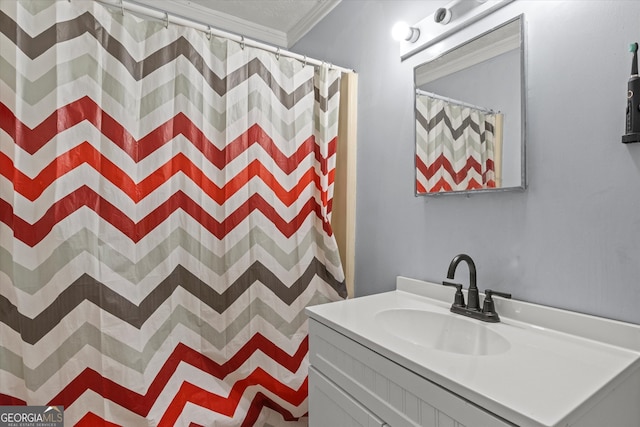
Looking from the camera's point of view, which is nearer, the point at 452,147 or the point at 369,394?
the point at 369,394

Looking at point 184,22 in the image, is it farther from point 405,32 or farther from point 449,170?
point 449,170

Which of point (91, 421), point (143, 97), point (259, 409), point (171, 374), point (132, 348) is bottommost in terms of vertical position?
point (259, 409)

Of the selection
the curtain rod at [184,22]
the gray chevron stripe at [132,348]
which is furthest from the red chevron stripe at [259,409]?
the curtain rod at [184,22]

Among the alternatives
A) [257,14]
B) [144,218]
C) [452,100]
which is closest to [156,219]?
[144,218]

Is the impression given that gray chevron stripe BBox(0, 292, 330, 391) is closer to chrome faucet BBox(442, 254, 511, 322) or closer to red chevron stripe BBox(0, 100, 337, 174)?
red chevron stripe BBox(0, 100, 337, 174)

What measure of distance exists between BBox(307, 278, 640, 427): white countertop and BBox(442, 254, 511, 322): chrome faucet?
0.10ft

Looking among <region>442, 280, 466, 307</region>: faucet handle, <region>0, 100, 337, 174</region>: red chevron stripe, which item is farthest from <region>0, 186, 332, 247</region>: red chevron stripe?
<region>442, 280, 466, 307</region>: faucet handle

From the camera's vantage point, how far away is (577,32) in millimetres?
996

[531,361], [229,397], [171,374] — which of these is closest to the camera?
[531,361]

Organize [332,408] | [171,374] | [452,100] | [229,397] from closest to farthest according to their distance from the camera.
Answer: [332,408], [452,100], [171,374], [229,397]

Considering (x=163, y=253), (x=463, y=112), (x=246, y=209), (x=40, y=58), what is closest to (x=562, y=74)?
(x=463, y=112)

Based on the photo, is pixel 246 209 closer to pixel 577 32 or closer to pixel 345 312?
pixel 345 312

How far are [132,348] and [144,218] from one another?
0.53 meters

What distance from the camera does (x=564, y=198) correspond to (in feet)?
3.35
